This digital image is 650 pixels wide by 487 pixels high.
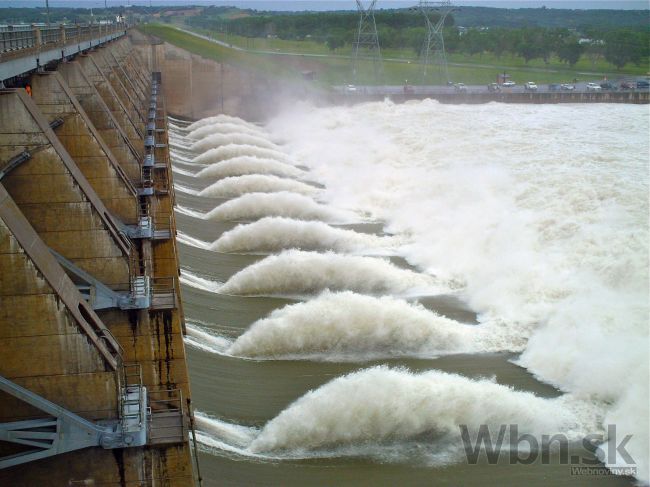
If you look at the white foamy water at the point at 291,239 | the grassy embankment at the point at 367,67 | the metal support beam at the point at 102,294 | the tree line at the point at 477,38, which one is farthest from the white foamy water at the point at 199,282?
the tree line at the point at 477,38

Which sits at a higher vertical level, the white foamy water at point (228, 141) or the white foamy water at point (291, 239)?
the white foamy water at point (228, 141)

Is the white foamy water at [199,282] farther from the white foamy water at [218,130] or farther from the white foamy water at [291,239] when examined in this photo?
the white foamy water at [218,130]

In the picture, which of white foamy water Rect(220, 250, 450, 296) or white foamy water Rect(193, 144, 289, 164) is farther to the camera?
white foamy water Rect(193, 144, 289, 164)

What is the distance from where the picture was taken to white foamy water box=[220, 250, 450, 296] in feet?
80.6

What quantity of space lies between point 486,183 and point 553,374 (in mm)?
17978

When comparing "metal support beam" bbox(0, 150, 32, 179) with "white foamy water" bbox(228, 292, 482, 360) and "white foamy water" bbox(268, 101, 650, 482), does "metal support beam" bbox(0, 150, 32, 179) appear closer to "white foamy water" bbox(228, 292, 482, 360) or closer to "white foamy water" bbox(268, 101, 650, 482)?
"white foamy water" bbox(268, 101, 650, 482)

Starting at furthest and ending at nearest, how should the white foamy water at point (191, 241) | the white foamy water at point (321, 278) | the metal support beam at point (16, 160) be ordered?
the white foamy water at point (191, 241)
the white foamy water at point (321, 278)
the metal support beam at point (16, 160)

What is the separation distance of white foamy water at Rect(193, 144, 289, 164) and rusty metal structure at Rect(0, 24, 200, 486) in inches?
888

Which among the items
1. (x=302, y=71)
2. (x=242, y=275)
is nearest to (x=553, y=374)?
(x=242, y=275)

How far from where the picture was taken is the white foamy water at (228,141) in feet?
159

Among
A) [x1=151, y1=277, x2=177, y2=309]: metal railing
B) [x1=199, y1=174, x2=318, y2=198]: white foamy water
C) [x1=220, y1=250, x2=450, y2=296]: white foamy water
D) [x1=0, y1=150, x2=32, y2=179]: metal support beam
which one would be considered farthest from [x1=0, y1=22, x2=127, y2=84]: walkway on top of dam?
[x1=199, y1=174, x2=318, y2=198]: white foamy water

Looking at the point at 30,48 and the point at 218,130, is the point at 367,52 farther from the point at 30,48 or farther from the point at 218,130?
the point at 30,48

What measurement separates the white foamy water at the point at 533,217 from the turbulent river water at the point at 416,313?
0.08 metres

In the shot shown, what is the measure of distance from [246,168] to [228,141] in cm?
650
